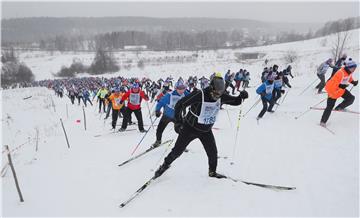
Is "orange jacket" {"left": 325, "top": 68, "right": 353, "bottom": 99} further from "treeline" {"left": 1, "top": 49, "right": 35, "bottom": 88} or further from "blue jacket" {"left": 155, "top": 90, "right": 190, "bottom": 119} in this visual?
"treeline" {"left": 1, "top": 49, "right": 35, "bottom": 88}

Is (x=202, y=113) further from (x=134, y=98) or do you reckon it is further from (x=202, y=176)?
(x=134, y=98)

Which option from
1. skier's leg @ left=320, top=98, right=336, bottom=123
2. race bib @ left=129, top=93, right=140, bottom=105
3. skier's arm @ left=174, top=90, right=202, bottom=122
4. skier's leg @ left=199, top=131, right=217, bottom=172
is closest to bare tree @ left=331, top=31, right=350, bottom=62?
skier's leg @ left=320, top=98, right=336, bottom=123

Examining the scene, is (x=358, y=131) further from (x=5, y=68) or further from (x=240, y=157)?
(x=5, y=68)

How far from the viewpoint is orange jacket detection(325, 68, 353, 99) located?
6.60m

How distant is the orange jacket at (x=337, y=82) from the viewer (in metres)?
6.60

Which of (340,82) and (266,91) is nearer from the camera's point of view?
(340,82)

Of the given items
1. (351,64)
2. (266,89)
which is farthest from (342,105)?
(266,89)

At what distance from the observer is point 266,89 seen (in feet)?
28.6

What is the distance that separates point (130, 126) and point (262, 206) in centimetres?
684

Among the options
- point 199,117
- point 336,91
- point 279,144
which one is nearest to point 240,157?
point 279,144

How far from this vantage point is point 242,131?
7.64m

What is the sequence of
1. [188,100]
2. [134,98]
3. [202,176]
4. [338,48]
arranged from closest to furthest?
1. [188,100]
2. [202,176]
3. [134,98]
4. [338,48]

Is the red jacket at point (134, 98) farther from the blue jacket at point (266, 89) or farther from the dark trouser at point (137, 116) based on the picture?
the blue jacket at point (266, 89)

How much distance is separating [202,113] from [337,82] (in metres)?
4.73
